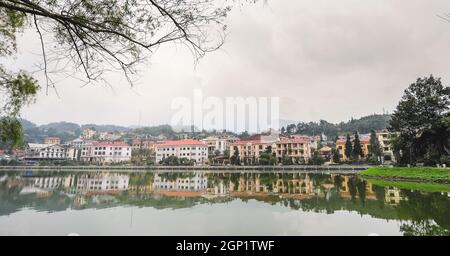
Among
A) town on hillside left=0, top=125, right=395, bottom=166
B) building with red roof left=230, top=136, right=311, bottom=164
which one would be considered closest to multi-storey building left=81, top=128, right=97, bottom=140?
town on hillside left=0, top=125, right=395, bottom=166

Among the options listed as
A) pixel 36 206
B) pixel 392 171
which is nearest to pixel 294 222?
pixel 36 206

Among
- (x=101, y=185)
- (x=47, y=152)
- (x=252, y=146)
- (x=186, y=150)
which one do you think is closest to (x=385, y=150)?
(x=252, y=146)

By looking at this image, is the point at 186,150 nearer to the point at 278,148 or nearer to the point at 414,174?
the point at 278,148

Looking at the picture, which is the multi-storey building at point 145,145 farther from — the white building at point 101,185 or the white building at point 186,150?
the white building at point 101,185

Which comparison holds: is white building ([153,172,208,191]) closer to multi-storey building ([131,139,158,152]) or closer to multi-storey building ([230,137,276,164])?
multi-storey building ([230,137,276,164])

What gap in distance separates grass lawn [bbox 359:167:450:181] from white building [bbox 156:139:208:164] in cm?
3121

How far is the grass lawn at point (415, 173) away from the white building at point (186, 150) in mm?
31209

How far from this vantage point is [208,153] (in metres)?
55.1

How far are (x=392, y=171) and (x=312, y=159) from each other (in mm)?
17018

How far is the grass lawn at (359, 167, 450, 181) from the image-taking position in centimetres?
1727

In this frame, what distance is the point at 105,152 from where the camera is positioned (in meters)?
57.4

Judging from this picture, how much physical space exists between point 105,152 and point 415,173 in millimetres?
50878

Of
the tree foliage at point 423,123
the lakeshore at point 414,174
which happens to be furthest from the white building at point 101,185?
the tree foliage at point 423,123
